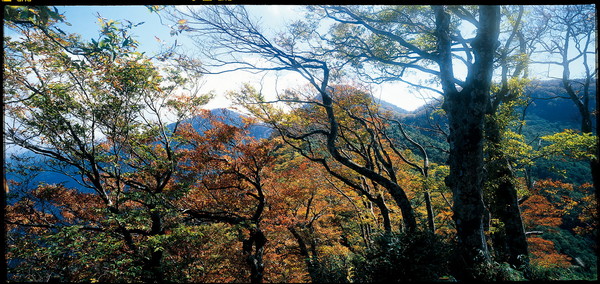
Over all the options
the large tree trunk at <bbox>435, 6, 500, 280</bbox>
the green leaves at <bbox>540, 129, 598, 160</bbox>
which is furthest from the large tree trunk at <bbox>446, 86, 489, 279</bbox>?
the green leaves at <bbox>540, 129, 598, 160</bbox>

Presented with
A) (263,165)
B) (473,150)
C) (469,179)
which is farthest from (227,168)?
(473,150)

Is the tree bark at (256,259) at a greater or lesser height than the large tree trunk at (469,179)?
lesser

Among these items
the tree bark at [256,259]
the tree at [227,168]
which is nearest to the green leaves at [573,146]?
the tree at [227,168]

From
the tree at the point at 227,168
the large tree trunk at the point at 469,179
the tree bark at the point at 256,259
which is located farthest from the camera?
the tree at the point at 227,168

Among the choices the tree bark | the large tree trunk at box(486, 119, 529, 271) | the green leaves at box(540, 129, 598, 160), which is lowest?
the tree bark

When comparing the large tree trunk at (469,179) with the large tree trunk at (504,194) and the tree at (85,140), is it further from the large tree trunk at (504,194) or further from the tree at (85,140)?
the tree at (85,140)

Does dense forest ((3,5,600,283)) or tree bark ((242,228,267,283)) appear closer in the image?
dense forest ((3,5,600,283))

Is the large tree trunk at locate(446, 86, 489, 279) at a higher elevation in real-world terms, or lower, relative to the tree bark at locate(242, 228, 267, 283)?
higher

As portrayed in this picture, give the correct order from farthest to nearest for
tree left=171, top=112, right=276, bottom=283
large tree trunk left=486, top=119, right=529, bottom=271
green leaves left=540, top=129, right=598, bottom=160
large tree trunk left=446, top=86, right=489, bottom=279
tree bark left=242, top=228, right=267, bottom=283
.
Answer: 1. tree left=171, top=112, right=276, bottom=283
2. tree bark left=242, top=228, right=267, bottom=283
3. large tree trunk left=486, top=119, right=529, bottom=271
4. green leaves left=540, top=129, right=598, bottom=160
5. large tree trunk left=446, top=86, right=489, bottom=279

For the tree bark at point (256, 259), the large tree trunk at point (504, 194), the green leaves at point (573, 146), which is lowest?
the tree bark at point (256, 259)

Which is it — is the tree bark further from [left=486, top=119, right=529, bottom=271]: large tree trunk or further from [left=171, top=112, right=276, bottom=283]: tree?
[left=486, top=119, right=529, bottom=271]: large tree trunk

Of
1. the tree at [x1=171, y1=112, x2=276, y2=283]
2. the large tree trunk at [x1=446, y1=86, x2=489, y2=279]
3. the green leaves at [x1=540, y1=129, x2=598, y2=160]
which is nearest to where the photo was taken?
the large tree trunk at [x1=446, y1=86, x2=489, y2=279]

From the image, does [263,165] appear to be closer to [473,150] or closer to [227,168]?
[227,168]
